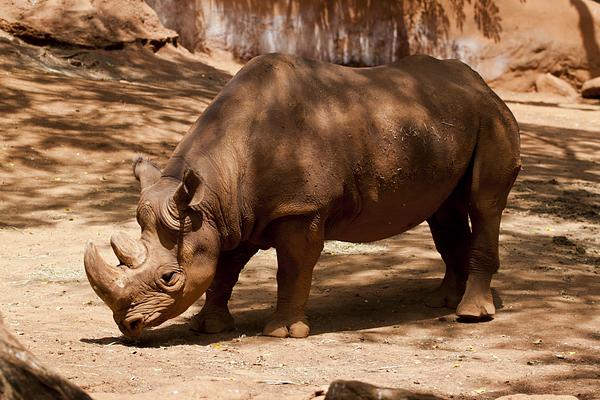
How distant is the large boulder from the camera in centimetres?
2260

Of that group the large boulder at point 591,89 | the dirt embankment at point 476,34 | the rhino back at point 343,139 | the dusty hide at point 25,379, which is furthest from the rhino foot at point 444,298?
the large boulder at point 591,89

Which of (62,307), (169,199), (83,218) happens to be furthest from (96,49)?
(169,199)

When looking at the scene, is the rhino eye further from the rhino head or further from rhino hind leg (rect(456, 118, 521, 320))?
rhino hind leg (rect(456, 118, 521, 320))

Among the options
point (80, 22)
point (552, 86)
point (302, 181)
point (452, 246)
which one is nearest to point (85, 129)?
point (80, 22)

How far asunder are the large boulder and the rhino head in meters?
16.8

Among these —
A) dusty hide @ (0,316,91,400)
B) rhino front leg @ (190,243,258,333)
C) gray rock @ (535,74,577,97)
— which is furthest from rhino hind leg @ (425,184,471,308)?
gray rock @ (535,74,577,97)

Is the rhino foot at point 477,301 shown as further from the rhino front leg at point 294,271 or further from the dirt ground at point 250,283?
the rhino front leg at point 294,271

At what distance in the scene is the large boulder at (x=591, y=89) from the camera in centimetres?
2260

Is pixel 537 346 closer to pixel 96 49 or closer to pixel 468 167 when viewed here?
pixel 468 167

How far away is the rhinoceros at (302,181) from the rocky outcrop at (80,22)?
9.65 m

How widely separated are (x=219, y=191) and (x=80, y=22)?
1087 centimetres

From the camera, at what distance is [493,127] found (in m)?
8.65

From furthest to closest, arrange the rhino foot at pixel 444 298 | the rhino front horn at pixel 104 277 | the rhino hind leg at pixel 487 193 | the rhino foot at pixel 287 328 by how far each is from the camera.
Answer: the rhino foot at pixel 444 298 → the rhino hind leg at pixel 487 193 → the rhino foot at pixel 287 328 → the rhino front horn at pixel 104 277

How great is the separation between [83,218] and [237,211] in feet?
14.8
